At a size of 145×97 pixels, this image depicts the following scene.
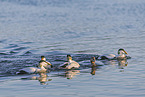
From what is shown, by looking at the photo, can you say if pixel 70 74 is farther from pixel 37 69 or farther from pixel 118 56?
pixel 118 56

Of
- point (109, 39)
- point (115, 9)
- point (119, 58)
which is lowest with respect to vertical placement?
point (119, 58)

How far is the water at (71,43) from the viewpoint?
15.0m

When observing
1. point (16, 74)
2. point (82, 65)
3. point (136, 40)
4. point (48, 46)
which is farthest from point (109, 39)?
point (16, 74)

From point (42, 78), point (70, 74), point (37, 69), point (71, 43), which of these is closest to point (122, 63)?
point (70, 74)

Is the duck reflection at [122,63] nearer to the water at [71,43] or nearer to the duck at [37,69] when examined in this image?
the water at [71,43]

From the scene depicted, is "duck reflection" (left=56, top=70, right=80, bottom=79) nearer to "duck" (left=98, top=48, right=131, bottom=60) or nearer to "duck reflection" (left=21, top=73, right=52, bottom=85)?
"duck reflection" (left=21, top=73, right=52, bottom=85)

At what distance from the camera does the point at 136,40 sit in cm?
2898

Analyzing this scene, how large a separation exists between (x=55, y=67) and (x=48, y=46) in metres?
7.19

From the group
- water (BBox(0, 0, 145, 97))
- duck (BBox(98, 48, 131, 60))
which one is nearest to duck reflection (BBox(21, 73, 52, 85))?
water (BBox(0, 0, 145, 97))

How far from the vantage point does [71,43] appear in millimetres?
28531

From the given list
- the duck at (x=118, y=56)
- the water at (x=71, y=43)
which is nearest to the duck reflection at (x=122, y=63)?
the water at (x=71, y=43)

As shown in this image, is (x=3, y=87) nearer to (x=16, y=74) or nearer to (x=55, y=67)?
(x=16, y=74)

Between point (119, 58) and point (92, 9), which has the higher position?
point (92, 9)

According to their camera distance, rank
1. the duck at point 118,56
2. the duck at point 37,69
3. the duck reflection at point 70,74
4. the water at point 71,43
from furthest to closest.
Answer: the duck at point 118,56, the duck at point 37,69, the duck reflection at point 70,74, the water at point 71,43
